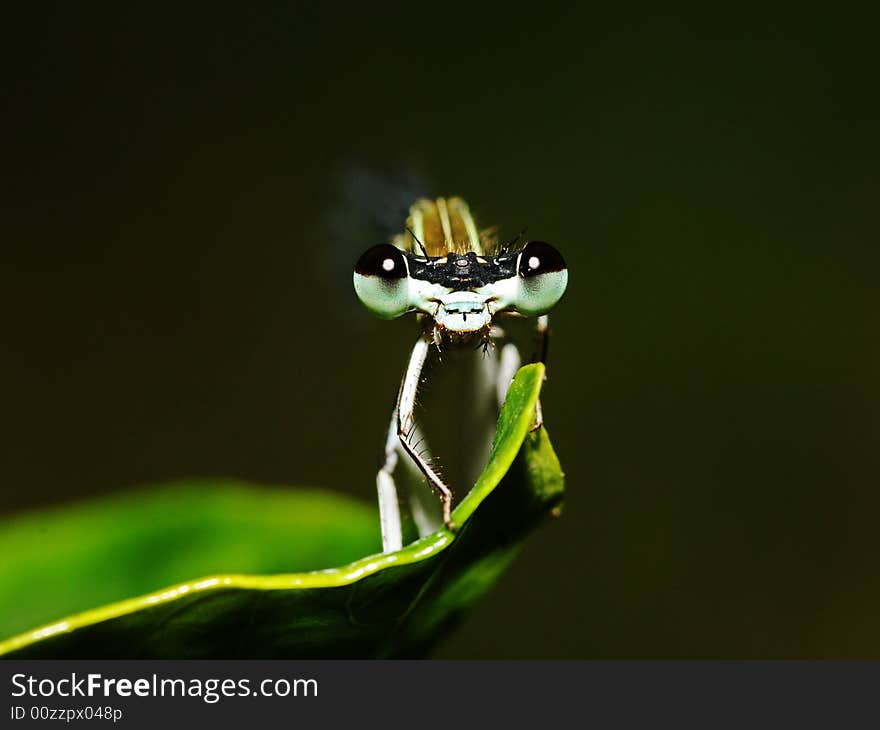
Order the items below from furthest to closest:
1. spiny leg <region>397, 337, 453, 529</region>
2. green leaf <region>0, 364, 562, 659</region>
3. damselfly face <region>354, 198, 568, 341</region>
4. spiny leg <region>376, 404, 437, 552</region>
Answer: damselfly face <region>354, 198, 568, 341</region>, spiny leg <region>376, 404, 437, 552</region>, spiny leg <region>397, 337, 453, 529</region>, green leaf <region>0, 364, 562, 659</region>

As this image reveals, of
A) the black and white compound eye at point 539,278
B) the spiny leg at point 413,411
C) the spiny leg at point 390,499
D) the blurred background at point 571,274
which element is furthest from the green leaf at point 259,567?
the blurred background at point 571,274

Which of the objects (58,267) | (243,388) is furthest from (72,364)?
(243,388)

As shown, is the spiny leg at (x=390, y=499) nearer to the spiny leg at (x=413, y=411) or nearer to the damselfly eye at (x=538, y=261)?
the spiny leg at (x=413, y=411)

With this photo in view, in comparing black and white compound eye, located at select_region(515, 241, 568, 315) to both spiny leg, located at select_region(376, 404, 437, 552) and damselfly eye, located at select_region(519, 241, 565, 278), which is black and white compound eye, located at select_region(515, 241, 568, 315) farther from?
spiny leg, located at select_region(376, 404, 437, 552)

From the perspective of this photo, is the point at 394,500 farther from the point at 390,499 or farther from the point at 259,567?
the point at 259,567

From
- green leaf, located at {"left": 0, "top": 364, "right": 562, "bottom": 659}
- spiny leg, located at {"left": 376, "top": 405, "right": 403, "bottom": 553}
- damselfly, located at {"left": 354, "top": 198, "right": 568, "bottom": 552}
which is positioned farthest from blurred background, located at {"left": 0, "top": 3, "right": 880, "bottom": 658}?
green leaf, located at {"left": 0, "top": 364, "right": 562, "bottom": 659}

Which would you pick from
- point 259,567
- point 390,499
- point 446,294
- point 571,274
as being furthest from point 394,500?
point 571,274

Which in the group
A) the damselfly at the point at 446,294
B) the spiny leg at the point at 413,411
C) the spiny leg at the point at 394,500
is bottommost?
the spiny leg at the point at 394,500
